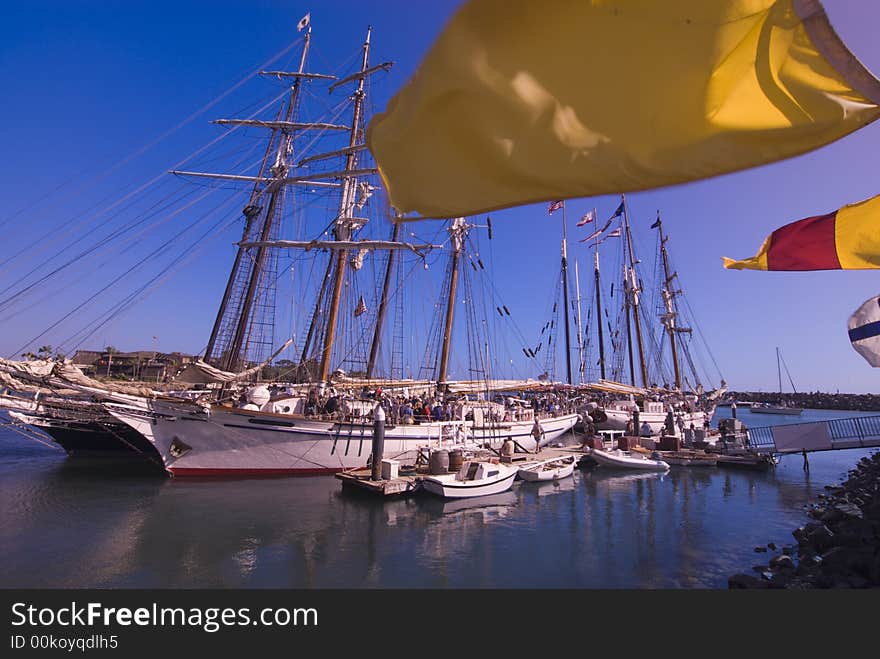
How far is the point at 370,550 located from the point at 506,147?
42.4 ft

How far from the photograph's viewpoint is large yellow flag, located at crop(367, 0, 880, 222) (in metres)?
2.85

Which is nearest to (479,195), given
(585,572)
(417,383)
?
(585,572)

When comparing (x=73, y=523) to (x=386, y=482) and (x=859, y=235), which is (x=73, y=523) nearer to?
(x=386, y=482)

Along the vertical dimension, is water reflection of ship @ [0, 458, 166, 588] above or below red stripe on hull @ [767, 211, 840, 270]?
below

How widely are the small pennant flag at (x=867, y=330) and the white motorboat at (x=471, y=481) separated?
14373mm

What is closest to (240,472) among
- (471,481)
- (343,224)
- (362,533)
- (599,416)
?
(362,533)

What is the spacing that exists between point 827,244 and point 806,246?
0.22 metres

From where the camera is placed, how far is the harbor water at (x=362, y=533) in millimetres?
11391

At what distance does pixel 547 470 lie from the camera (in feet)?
81.1

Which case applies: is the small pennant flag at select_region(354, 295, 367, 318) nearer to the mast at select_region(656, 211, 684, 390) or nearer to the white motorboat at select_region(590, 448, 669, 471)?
the white motorboat at select_region(590, 448, 669, 471)

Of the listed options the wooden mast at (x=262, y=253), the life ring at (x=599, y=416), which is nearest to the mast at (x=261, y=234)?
the wooden mast at (x=262, y=253)

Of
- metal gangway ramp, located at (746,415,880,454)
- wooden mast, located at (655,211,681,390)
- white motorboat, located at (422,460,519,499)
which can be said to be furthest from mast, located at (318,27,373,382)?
wooden mast, located at (655,211,681,390)

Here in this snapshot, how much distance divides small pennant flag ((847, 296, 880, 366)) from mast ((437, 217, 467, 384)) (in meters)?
27.6

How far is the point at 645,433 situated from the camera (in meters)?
39.8
